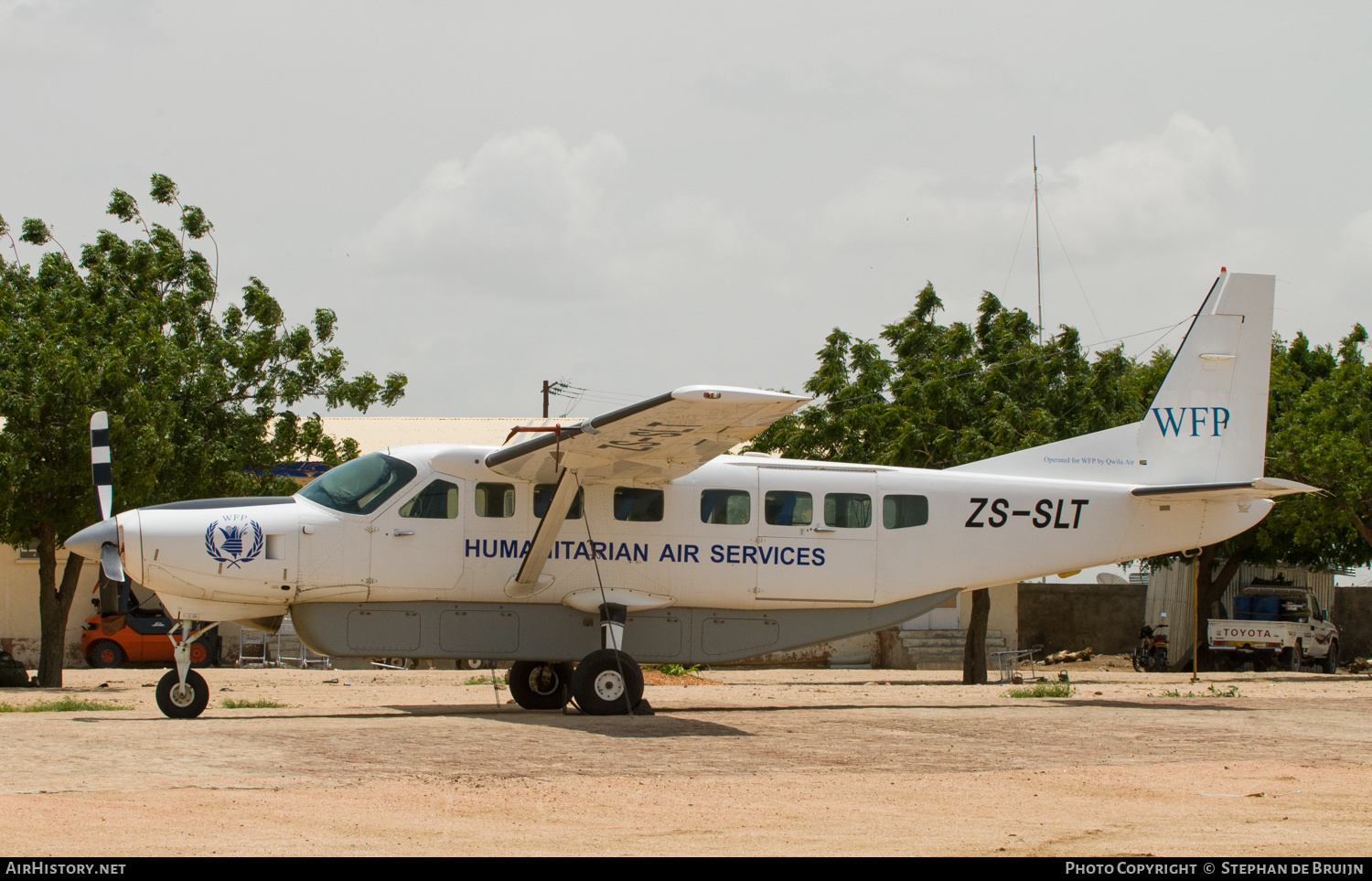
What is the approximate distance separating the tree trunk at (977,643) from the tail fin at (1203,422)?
871 cm

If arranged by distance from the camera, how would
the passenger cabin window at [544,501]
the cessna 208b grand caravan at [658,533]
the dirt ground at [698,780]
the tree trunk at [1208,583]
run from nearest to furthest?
the dirt ground at [698,780] < the cessna 208b grand caravan at [658,533] < the passenger cabin window at [544,501] < the tree trunk at [1208,583]

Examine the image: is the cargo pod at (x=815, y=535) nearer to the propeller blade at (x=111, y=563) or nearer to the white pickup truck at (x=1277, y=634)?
the propeller blade at (x=111, y=563)

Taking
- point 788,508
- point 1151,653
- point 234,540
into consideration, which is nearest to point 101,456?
point 234,540

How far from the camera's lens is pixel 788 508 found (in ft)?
48.6

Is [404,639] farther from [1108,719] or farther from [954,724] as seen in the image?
[1108,719]

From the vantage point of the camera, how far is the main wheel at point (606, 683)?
13.5 metres

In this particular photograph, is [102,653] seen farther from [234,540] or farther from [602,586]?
[602,586]


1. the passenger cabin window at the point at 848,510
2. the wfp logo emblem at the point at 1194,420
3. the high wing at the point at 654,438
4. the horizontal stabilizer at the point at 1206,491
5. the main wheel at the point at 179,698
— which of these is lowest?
the main wheel at the point at 179,698

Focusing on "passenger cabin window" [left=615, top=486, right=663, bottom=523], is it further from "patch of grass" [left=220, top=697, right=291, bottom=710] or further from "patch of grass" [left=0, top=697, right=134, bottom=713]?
"patch of grass" [left=0, top=697, right=134, bottom=713]

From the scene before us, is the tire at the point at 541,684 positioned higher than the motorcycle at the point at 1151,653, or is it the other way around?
the tire at the point at 541,684

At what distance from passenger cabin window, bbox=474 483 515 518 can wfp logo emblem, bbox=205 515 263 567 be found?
7.45 ft

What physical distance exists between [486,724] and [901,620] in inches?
218

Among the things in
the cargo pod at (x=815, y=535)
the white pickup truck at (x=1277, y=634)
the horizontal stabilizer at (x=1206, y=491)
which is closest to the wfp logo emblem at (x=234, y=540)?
the cargo pod at (x=815, y=535)

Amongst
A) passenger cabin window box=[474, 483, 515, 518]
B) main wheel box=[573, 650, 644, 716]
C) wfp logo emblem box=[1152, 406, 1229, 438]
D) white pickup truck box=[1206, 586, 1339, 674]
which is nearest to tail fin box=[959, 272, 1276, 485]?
wfp logo emblem box=[1152, 406, 1229, 438]
